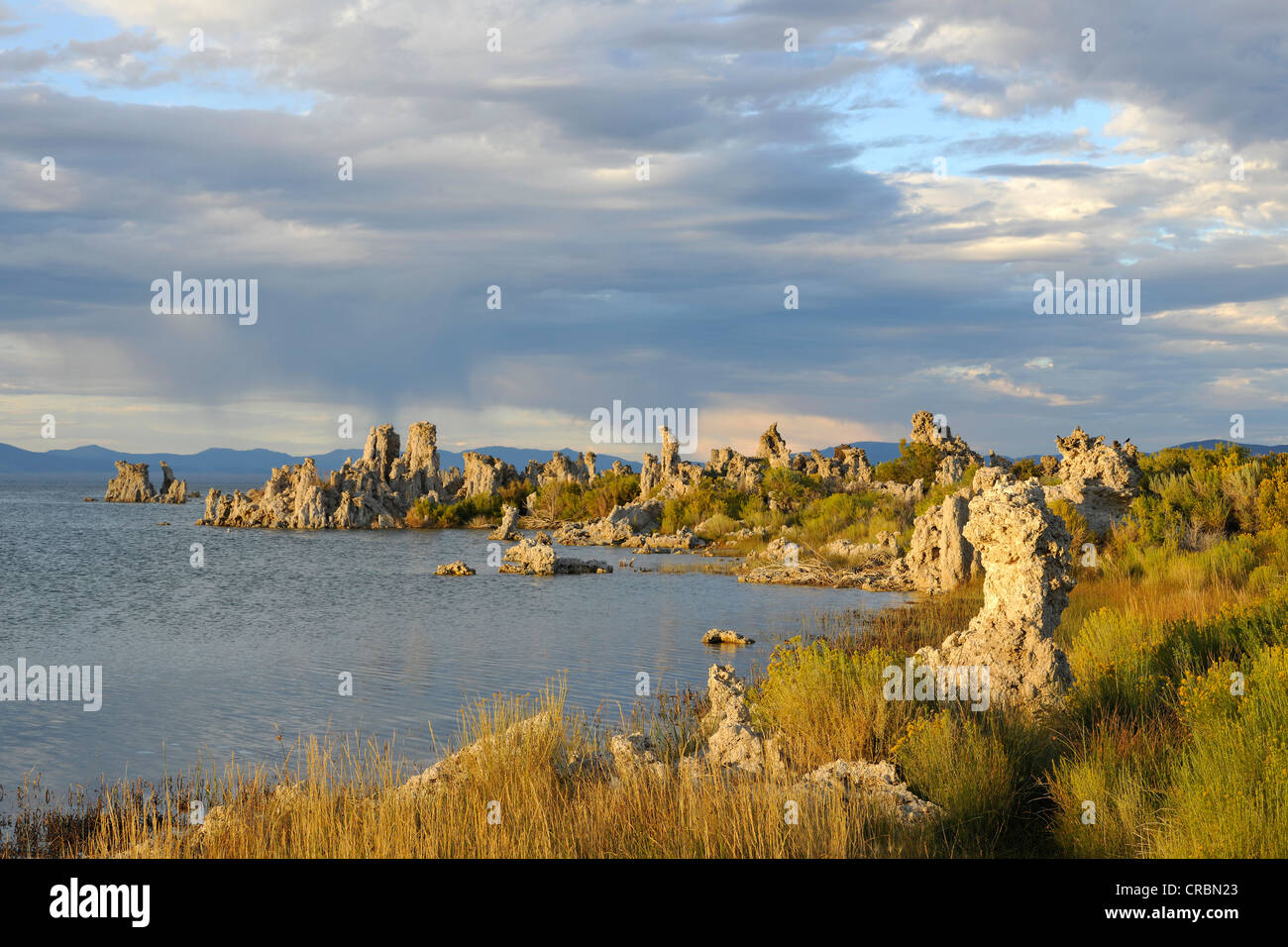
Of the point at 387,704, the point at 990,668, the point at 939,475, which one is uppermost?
the point at 939,475

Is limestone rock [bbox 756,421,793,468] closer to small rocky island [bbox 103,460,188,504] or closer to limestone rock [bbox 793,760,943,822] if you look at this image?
limestone rock [bbox 793,760,943,822]

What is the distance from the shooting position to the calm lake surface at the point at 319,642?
492 inches

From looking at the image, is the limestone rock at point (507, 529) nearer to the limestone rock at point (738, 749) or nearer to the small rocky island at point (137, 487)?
the limestone rock at point (738, 749)

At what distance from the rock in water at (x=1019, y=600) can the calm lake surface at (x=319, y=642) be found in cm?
498

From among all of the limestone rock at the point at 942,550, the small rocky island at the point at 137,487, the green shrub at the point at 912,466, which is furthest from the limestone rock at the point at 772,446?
the small rocky island at the point at 137,487

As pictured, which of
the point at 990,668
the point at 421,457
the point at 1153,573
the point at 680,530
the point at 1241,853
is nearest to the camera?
the point at 1241,853

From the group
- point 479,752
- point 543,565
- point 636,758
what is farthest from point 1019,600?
point 543,565

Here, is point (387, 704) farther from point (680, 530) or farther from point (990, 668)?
point (680, 530)

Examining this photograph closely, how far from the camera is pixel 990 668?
9289mm

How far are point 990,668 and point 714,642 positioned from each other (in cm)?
939

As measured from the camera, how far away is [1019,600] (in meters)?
9.65

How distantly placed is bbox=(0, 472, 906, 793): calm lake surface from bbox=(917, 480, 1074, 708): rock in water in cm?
498

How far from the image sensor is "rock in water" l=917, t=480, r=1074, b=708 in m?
9.20
